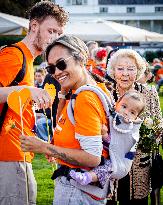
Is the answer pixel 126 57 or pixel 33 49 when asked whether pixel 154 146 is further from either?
pixel 33 49

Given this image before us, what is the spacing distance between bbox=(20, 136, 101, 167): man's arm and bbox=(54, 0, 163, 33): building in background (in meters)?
82.0

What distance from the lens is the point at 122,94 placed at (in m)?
4.76

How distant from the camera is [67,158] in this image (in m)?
2.77

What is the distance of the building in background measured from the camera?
84.9 m

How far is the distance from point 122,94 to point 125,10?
83.8m

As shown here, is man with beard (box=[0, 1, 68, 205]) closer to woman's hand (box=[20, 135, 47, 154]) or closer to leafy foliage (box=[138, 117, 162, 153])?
woman's hand (box=[20, 135, 47, 154])

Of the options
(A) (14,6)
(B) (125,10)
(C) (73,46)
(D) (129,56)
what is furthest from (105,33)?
(B) (125,10)

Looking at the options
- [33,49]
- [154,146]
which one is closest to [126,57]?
[154,146]

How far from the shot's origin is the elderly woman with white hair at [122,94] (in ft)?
15.5

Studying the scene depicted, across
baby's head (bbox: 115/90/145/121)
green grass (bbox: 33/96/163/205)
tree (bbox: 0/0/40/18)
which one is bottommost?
green grass (bbox: 33/96/163/205)

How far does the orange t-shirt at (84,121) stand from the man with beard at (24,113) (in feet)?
2.15

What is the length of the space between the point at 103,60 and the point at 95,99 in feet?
23.3

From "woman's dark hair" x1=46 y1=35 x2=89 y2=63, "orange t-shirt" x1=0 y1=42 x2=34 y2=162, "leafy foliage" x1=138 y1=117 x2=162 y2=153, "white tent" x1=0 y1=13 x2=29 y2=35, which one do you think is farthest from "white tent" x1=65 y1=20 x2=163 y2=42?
"woman's dark hair" x1=46 y1=35 x2=89 y2=63

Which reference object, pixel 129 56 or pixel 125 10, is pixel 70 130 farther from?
pixel 125 10
